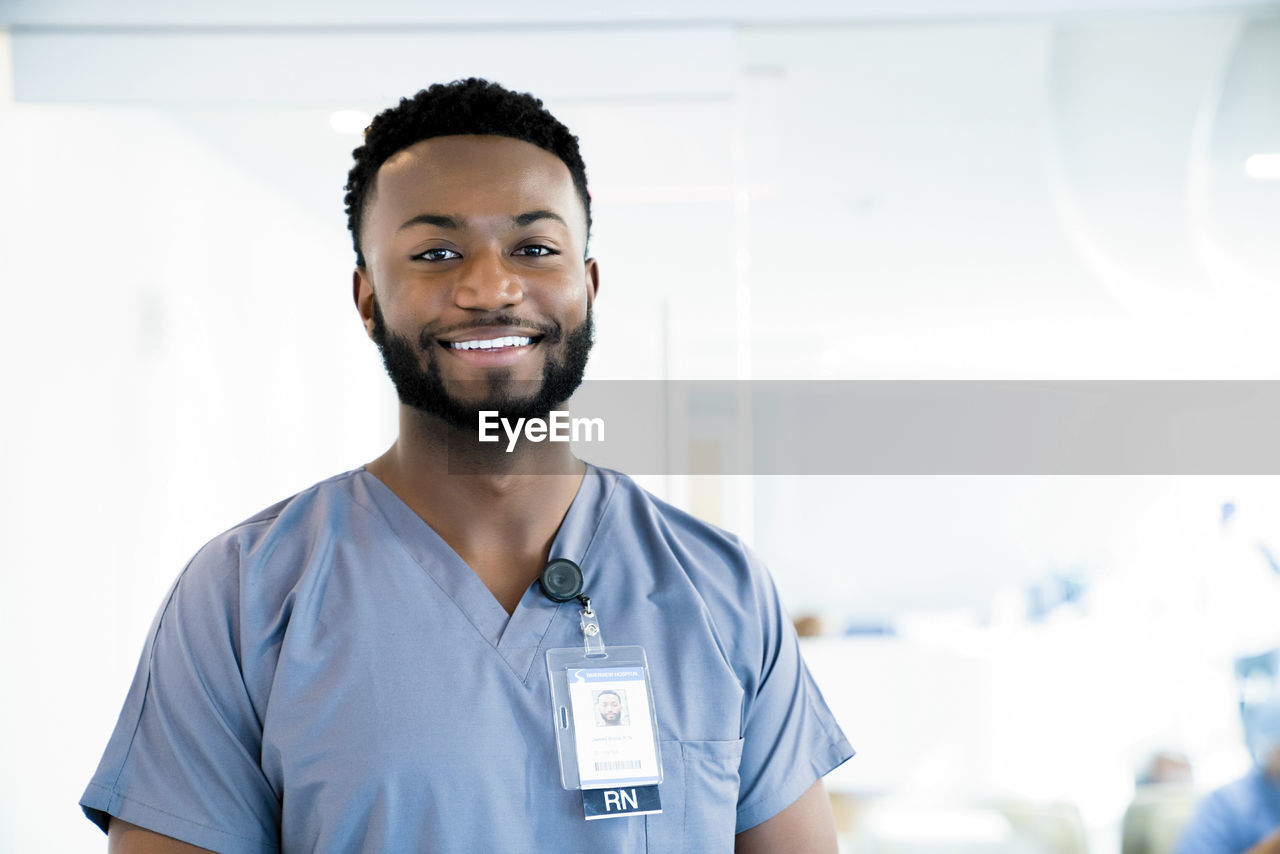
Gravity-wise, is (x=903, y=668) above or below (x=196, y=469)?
below

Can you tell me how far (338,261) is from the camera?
5.96ft

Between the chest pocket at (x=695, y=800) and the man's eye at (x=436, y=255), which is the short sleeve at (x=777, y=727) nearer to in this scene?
the chest pocket at (x=695, y=800)

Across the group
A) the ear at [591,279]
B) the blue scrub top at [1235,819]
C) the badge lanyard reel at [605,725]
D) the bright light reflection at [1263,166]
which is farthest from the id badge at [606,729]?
the bright light reflection at [1263,166]

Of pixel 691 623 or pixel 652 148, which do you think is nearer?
pixel 691 623

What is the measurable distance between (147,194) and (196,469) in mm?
499

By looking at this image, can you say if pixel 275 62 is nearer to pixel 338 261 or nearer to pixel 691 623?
pixel 338 261

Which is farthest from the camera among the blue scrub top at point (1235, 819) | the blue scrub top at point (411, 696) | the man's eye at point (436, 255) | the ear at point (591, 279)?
the blue scrub top at point (1235, 819)

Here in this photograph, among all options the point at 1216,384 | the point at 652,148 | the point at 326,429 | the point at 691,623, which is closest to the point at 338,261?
the point at 326,429

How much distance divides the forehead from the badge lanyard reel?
0.34 m

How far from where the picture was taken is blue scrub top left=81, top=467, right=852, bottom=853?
0.81m

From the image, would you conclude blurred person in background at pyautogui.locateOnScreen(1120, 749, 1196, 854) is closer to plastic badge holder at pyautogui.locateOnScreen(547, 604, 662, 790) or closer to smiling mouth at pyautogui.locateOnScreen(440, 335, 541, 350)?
plastic badge holder at pyautogui.locateOnScreen(547, 604, 662, 790)

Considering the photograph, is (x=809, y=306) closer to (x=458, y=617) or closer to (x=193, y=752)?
(x=458, y=617)

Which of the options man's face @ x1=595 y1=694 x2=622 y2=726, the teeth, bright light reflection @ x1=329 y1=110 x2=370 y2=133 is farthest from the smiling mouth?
bright light reflection @ x1=329 y1=110 x2=370 y2=133

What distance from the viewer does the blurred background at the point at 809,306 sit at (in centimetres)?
179
